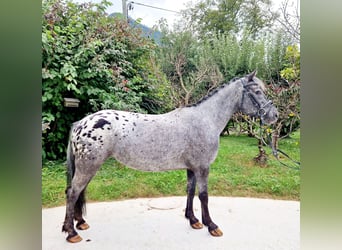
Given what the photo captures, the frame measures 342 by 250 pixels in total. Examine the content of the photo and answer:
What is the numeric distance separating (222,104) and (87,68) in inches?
65.3

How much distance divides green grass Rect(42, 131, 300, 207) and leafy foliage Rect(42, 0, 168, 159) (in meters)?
0.47

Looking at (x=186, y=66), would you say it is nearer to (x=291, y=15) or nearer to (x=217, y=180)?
(x=291, y=15)

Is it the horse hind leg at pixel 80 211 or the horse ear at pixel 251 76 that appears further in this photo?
the horse ear at pixel 251 76

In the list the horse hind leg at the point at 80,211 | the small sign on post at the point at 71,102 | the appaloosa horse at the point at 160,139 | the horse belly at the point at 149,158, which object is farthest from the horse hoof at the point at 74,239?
the small sign on post at the point at 71,102

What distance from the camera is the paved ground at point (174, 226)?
191cm

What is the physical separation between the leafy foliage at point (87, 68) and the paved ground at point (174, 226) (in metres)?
1.07

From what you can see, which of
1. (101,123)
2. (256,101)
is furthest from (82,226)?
(256,101)

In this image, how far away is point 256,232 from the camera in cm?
211

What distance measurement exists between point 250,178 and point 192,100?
1.34 m

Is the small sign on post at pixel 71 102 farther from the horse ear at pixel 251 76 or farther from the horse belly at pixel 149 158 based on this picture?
the horse ear at pixel 251 76

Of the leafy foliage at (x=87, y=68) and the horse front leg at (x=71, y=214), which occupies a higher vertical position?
the leafy foliage at (x=87, y=68)

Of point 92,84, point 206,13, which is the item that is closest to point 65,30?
point 92,84
